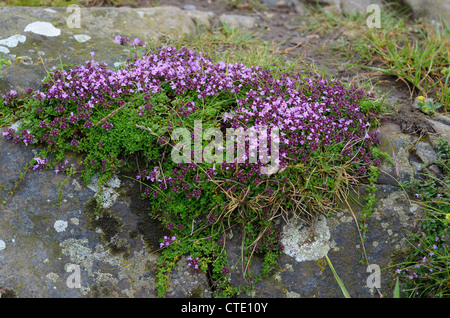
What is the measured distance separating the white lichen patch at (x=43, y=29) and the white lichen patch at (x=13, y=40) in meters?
0.16

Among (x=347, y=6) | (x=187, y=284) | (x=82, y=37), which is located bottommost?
(x=187, y=284)

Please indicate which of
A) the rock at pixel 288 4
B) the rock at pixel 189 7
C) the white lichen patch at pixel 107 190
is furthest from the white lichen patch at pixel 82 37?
the rock at pixel 288 4

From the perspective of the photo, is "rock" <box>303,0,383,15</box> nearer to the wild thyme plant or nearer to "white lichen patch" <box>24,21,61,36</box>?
the wild thyme plant

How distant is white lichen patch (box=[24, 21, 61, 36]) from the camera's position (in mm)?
4527

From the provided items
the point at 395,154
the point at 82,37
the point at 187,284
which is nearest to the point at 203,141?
the point at 187,284

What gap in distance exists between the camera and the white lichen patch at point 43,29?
4.53m

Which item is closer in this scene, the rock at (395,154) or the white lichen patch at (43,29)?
the rock at (395,154)

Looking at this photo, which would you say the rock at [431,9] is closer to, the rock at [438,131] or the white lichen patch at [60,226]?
the rock at [438,131]

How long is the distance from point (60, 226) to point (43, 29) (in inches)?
103

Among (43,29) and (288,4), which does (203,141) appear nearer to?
(43,29)

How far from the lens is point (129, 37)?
4914 millimetres

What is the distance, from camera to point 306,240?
343 centimetres

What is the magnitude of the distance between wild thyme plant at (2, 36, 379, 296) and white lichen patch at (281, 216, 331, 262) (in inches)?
4.2
